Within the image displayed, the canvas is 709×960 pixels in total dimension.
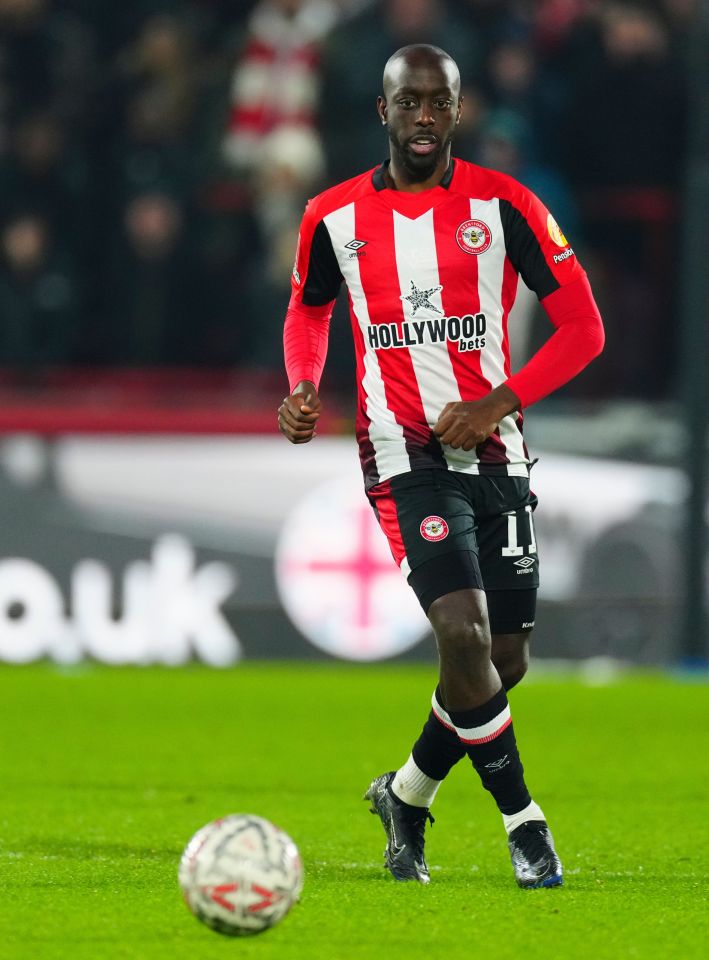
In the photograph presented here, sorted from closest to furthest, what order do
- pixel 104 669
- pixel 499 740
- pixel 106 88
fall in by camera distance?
pixel 499 740, pixel 104 669, pixel 106 88

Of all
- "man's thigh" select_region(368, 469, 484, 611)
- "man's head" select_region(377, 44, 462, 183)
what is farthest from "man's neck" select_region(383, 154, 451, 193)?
"man's thigh" select_region(368, 469, 484, 611)

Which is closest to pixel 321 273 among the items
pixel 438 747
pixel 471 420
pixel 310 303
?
pixel 310 303

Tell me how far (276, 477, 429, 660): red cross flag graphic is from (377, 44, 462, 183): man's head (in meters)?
5.20

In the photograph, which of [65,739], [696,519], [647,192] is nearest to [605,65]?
[647,192]

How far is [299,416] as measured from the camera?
182 inches

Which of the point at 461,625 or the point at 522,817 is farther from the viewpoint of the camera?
the point at 522,817

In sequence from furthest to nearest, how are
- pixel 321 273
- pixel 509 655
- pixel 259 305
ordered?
pixel 259 305, pixel 321 273, pixel 509 655

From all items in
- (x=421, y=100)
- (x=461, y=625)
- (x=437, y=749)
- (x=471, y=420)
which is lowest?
(x=437, y=749)

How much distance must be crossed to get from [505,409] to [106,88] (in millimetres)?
8427

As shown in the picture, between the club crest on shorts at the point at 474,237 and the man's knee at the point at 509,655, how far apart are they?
38.7 inches

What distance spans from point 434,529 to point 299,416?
17.1 inches

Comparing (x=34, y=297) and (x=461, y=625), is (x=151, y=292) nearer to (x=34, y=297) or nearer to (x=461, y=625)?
(x=34, y=297)

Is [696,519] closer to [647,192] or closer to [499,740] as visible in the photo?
[647,192]

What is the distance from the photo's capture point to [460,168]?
15.9ft
